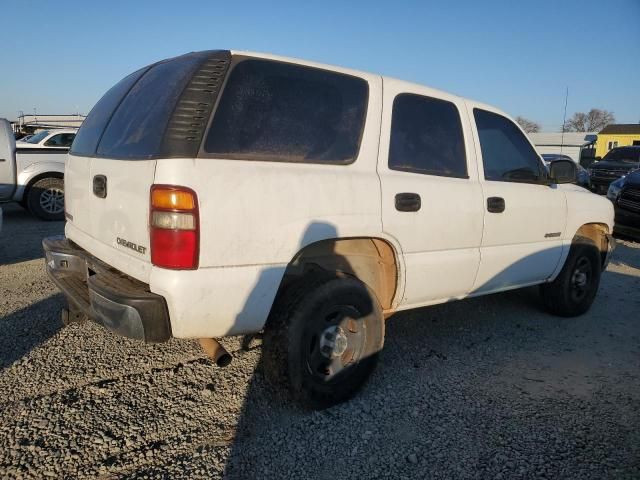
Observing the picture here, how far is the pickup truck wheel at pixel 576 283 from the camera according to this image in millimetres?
4512

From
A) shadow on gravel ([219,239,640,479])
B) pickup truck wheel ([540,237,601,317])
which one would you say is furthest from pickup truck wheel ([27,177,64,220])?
pickup truck wheel ([540,237,601,317])

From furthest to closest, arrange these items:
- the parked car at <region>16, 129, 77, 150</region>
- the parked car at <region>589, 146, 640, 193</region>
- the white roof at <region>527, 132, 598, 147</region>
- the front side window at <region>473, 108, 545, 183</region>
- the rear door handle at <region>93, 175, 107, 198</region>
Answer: the white roof at <region>527, 132, 598, 147</region>, the parked car at <region>589, 146, 640, 193</region>, the parked car at <region>16, 129, 77, 150</region>, the front side window at <region>473, 108, 545, 183</region>, the rear door handle at <region>93, 175, 107, 198</region>

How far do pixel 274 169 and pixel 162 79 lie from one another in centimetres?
83

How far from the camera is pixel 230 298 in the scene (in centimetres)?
235

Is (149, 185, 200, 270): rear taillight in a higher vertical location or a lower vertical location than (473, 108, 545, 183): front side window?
lower

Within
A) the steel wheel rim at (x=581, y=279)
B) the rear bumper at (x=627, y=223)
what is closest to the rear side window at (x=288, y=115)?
the steel wheel rim at (x=581, y=279)

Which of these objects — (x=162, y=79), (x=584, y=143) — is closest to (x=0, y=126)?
(x=162, y=79)

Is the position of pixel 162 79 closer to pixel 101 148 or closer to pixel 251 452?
pixel 101 148

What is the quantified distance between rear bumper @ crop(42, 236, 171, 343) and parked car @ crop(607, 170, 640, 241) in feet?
29.3

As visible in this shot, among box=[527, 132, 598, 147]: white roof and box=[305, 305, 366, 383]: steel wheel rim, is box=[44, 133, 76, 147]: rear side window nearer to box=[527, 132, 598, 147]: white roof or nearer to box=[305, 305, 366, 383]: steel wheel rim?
box=[305, 305, 366, 383]: steel wheel rim

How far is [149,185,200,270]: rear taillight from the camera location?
219 centimetres

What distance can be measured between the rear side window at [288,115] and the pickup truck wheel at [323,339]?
75cm

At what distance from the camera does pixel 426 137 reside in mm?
3260

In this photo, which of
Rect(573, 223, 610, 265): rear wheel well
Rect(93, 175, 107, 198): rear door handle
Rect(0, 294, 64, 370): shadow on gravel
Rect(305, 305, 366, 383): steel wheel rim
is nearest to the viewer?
Rect(93, 175, 107, 198): rear door handle
